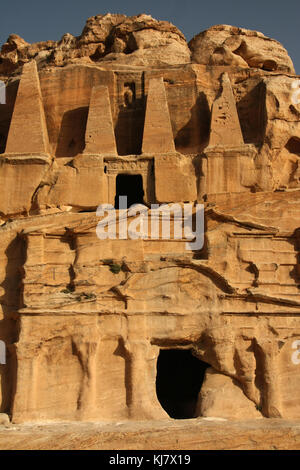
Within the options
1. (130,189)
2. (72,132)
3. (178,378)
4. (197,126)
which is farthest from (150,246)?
(72,132)

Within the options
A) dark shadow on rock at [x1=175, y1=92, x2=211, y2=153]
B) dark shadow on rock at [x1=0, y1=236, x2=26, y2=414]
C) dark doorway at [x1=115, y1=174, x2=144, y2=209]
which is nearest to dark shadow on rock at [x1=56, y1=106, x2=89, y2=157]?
dark doorway at [x1=115, y1=174, x2=144, y2=209]

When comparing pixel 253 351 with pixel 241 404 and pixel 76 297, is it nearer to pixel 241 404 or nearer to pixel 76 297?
pixel 241 404

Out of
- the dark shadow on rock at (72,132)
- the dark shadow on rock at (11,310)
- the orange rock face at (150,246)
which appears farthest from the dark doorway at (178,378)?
the dark shadow on rock at (72,132)

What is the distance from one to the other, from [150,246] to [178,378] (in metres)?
4.94

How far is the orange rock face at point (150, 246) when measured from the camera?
17.1 meters

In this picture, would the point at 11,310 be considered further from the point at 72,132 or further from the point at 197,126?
the point at 197,126

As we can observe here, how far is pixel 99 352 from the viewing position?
17.2m

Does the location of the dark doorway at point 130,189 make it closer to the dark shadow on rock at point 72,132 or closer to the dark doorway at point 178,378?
the dark shadow on rock at point 72,132

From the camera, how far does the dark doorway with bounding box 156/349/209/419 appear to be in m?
20.4

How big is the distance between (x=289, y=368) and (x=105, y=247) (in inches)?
244

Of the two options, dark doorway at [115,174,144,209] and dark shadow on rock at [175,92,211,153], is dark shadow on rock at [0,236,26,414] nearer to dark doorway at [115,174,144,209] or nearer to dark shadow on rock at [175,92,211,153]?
dark doorway at [115,174,144,209]

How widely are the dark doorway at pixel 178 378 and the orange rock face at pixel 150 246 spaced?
5 centimetres

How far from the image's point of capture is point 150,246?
1898cm
